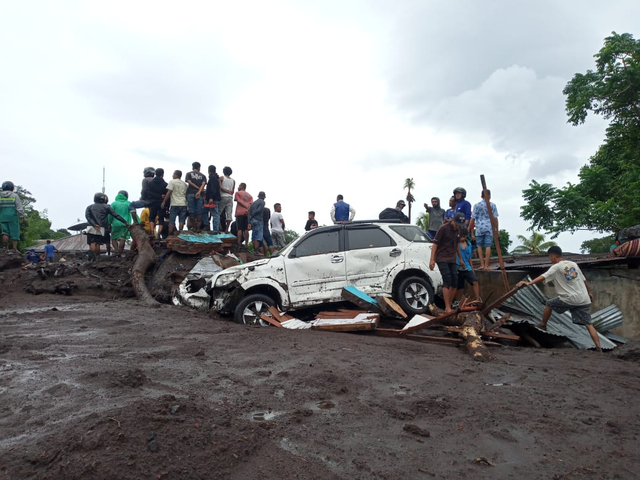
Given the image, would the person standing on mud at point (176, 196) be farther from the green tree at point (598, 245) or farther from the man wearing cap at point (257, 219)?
the green tree at point (598, 245)

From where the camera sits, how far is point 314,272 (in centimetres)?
830

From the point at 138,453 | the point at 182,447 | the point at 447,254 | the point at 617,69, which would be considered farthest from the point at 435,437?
the point at 617,69

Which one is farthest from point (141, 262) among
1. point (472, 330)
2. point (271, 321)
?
point (472, 330)

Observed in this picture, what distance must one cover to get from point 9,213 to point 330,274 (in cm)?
843

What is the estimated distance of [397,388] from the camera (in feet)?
15.0

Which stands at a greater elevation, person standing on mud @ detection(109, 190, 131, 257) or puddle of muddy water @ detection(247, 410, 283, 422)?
person standing on mud @ detection(109, 190, 131, 257)

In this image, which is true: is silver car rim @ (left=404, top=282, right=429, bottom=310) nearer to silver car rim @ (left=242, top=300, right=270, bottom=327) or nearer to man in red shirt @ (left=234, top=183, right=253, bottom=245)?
silver car rim @ (left=242, top=300, right=270, bottom=327)

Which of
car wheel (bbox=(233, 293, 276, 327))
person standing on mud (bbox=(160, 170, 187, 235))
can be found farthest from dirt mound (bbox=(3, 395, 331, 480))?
person standing on mud (bbox=(160, 170, 187, 235))

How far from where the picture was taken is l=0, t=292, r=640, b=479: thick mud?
9.58 feet

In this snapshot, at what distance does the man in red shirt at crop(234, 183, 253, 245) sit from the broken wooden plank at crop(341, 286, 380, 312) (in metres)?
5.11

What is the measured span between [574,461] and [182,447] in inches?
105

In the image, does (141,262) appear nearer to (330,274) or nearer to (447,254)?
(330,274)

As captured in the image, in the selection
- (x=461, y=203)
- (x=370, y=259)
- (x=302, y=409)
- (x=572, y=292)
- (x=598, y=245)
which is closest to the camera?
(x=302, y=409)

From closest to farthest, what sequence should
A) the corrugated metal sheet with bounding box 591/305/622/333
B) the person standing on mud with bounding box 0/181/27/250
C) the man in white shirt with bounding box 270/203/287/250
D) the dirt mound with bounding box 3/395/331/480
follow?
the dirt mound with bounding box 3/395/331/480 < the corrugated metal sheet with bounding box 591/305/622/333 < the person standing on mud with bounding box 0/181/27/250 < the man in white shirt with bounding box 270/203/287/250
